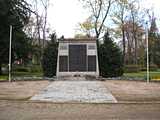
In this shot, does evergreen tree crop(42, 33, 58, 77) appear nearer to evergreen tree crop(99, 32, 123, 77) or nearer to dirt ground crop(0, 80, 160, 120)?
evergreen tree crop(99, 32, 123, 77)

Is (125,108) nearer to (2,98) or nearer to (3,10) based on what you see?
(2,98)

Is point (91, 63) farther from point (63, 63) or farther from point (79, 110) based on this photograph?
point (79, 110)

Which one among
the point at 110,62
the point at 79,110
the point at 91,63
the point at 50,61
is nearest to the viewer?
the point at 79,110

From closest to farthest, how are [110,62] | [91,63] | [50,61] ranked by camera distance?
[91,63], [50,61], [110,62]

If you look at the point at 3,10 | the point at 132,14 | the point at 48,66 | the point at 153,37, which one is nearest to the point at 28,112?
the point at 48,66

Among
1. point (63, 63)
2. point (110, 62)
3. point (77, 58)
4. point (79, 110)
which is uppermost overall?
point (77, 58)

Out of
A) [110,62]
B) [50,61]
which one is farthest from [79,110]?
[110,62]

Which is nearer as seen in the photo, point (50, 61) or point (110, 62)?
point (50, 61)

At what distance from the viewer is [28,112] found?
10102 mm

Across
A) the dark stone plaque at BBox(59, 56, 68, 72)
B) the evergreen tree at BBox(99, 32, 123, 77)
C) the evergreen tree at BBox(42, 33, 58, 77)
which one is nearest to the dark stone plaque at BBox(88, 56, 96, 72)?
the dark stone plaque at BBox(59, 56, 68, 72)

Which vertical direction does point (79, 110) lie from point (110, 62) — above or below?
below

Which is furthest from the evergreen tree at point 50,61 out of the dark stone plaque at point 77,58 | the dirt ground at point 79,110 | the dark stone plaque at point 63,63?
the dirt ground at point 79,110

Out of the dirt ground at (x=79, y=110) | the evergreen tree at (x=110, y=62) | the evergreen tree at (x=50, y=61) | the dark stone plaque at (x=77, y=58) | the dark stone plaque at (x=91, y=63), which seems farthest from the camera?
the evergreen tree at (x=110, y=62)

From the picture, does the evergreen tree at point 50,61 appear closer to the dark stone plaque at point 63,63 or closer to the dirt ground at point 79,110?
the dark stone plaque at point 63,63
